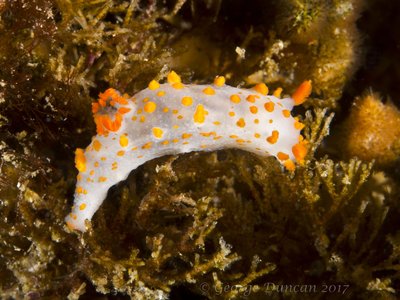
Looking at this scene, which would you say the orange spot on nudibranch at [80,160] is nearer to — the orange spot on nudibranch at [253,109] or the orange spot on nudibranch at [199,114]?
the orange spot on nudibranch at [199,114]

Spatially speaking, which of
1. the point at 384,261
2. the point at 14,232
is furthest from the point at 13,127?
the point at 384,261

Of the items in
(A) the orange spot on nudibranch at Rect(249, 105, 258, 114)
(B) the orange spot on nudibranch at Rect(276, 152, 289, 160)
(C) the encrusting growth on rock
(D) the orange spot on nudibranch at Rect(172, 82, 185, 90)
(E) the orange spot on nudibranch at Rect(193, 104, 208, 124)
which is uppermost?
(C) the encrusting growth on rock

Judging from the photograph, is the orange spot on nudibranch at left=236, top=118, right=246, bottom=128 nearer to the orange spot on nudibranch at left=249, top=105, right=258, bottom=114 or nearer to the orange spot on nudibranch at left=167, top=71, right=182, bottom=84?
the orange spot on nudibranch at left=249, top=105, right=258, bottom=114

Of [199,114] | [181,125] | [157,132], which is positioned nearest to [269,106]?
[199,114]

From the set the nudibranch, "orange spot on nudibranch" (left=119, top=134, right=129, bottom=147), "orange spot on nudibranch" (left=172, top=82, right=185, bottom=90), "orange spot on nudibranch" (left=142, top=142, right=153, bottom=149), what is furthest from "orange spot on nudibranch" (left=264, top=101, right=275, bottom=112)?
"orange spot on nudibranch" (left=119, top=134, right=129, bottom=147)

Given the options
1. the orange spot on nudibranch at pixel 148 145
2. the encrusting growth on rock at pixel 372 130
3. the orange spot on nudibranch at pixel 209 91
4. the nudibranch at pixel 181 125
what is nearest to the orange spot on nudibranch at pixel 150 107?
the nudibranch at pixel 181 125

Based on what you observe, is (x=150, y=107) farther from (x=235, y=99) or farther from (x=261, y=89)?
(x=261, y=89)
